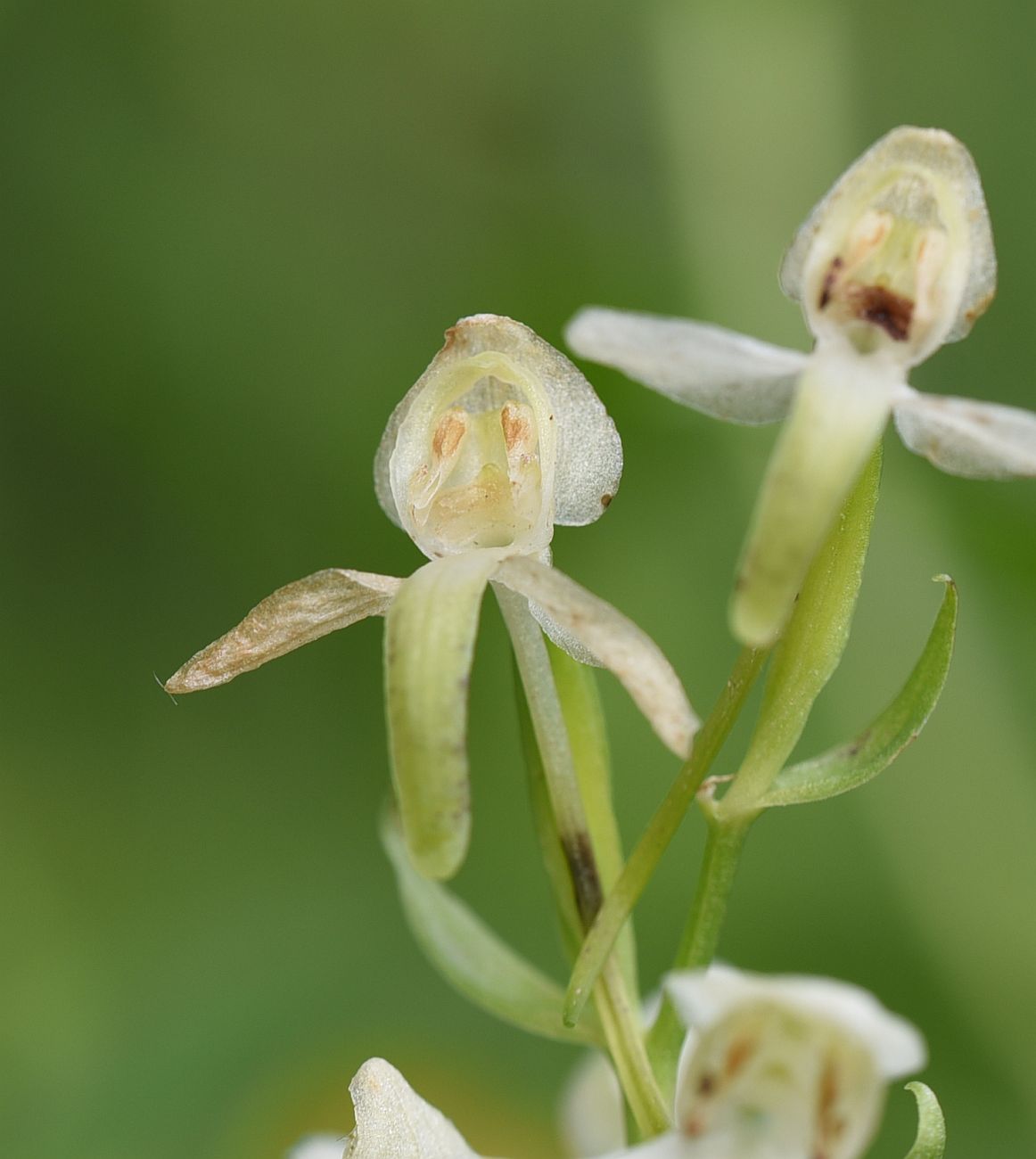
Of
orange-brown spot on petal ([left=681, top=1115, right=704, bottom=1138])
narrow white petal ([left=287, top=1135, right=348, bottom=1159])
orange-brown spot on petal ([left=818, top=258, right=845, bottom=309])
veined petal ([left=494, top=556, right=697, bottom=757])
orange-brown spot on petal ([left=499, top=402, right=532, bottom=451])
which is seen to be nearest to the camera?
veined petal ([left=494, top=556, right=697, bottom=757])

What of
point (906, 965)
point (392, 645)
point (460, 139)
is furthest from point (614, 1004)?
point (460, 139)

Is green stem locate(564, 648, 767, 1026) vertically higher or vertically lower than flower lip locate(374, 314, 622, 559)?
lower

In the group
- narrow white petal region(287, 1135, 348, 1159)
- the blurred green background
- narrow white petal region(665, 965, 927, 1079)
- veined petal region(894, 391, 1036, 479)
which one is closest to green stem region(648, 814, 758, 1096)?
narrow white petal region(665, 965, 927, 1079)

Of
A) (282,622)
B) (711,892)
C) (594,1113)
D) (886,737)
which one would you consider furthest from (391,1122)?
(594,1113)

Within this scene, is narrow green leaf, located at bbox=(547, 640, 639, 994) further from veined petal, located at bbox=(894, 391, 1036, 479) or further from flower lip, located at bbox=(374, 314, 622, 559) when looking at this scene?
veined petal, located at bbox=(894, 391, 1036, 479)

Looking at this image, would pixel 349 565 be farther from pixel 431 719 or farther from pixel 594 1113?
pixel 431 719

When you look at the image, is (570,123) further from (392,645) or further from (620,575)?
(392,645)

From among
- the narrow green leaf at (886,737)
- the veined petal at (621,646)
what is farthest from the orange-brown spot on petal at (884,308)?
the veined petal at (621,646)
